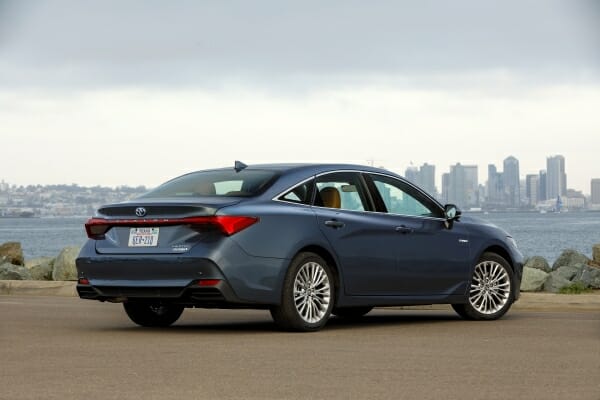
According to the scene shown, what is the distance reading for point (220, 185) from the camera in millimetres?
13336

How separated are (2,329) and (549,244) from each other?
8080cm

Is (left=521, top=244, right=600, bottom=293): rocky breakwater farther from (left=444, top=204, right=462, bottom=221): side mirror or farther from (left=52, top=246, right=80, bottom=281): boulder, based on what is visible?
(left=52, top=246, right=80, bottom=281): boulder

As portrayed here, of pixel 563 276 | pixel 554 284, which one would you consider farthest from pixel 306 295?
pixel 563 276

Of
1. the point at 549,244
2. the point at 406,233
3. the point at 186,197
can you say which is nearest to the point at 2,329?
the point at 186,197

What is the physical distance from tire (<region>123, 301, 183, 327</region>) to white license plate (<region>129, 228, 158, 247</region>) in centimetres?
129

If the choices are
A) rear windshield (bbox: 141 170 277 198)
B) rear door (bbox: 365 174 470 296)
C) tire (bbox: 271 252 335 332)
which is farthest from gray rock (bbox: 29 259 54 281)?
tire (bbox: 271 252 335 332)

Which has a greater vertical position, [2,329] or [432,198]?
[432,198]

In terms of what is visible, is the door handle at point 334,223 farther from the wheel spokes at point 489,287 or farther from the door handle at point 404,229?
the wheel spokes at point 489,287

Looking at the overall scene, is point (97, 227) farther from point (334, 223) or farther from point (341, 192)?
point (341, 192)

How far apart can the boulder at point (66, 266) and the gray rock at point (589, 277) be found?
10.1 meters

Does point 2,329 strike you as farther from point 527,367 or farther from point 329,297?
point 527,367

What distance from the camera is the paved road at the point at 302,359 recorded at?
8695 millimetres

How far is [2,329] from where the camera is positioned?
13523 millimetres

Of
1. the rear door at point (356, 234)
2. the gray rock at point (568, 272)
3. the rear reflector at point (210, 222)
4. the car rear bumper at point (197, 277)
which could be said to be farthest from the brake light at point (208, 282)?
the gray rock at point (568, 272)
